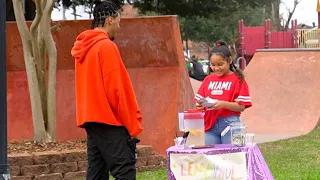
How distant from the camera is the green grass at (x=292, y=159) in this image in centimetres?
811

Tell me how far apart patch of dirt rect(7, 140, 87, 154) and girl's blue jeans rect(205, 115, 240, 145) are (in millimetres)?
3484

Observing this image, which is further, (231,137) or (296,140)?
(296,140)

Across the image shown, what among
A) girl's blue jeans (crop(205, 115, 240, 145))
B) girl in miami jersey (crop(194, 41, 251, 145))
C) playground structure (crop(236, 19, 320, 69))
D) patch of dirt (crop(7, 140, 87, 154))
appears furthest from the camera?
playground structure (crop(236, 19, 320, 69))

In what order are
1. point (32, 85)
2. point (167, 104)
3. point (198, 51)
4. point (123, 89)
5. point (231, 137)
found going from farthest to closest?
point (198, 51)
point (167, 104)
point (32, 85)
point (231, 137)
point (123, 89)

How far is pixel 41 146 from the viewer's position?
9.42 metres

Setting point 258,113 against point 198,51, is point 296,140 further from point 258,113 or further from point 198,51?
point 198,51

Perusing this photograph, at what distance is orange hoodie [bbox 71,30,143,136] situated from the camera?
5.05 metres

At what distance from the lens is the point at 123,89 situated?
5078 mm

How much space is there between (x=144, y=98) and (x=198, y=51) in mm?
84195

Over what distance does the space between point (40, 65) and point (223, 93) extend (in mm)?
4551

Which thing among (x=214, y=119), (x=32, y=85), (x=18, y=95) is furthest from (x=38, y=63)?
(x=214, y=119)
